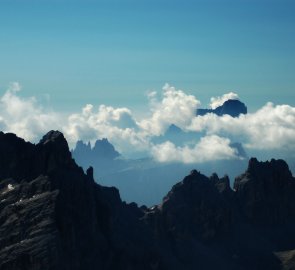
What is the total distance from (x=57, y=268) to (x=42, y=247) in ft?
25.2

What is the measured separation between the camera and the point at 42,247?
200 metres

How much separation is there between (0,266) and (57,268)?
1717 centimetres

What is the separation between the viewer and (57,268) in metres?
199

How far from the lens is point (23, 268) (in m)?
199

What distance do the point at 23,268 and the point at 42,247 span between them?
27.3ft

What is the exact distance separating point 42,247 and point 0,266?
13.7 meters

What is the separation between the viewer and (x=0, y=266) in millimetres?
199750

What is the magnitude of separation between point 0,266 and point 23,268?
6978 mm
